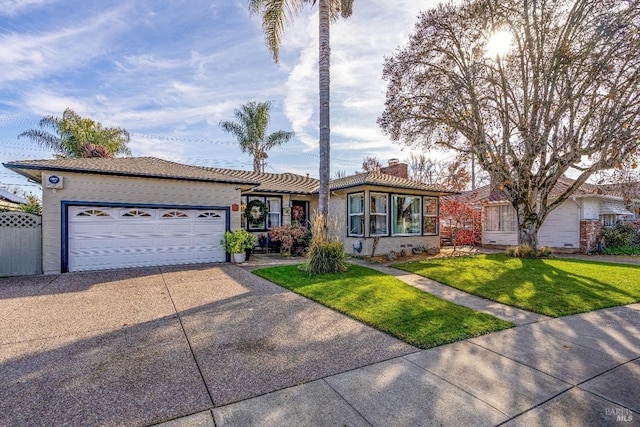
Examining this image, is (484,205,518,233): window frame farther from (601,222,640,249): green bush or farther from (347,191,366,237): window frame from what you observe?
(347,191,366,237): window frame

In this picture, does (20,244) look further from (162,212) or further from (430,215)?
(430,215)

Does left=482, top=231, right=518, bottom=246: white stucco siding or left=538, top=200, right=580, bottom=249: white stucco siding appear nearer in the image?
left=538, top=200, right=580, bottom=249: white stucco siding

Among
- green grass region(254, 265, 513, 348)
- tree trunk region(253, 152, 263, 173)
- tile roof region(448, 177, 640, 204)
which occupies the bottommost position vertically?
green grass region(254, 265, 513, 348)

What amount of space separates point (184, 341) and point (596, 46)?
42.9 feet

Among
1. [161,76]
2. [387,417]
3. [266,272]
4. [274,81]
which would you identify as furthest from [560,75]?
[161,76]

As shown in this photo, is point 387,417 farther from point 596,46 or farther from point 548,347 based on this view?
point 596,46

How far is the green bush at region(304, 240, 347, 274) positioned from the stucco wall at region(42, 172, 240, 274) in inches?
159

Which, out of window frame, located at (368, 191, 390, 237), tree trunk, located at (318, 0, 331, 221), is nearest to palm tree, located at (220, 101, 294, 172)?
window frame, located at (368, 191, 390, 237)

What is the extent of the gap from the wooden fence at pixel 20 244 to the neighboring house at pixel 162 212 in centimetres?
23

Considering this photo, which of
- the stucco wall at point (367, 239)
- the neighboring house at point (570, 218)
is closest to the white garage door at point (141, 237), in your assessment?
the stucco wall at point (367, 239)

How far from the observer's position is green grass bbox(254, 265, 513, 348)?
14.5ft

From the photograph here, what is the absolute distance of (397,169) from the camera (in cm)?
1688

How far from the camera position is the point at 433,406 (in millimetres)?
2658

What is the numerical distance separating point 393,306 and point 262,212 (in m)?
9.54
